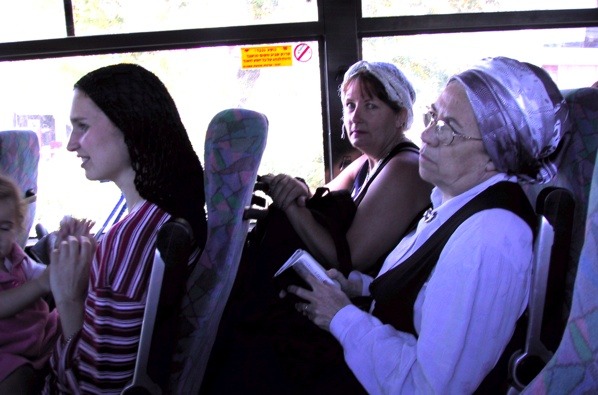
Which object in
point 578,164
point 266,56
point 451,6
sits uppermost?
point 451,6

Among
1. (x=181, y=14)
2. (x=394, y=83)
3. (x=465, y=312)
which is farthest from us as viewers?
(x=181, y=14)

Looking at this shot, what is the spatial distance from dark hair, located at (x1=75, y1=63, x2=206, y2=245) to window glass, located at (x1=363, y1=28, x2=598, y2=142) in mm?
1565

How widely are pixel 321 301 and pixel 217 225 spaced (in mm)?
407

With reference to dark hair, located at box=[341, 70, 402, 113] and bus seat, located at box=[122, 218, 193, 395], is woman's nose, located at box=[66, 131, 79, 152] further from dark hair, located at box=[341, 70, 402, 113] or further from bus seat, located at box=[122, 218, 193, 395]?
dark hair, located at box=[341, 70, 402, 113]

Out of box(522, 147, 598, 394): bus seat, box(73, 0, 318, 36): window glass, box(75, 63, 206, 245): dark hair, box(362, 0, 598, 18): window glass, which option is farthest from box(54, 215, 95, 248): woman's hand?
box(362, 0, 598, 18): window glass

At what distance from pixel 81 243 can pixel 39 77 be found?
1.67m

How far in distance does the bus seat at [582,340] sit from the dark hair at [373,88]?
165 centimetres

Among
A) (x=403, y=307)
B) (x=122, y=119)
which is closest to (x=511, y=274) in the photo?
(x=403, y=307)

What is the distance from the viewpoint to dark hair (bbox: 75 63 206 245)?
167cm

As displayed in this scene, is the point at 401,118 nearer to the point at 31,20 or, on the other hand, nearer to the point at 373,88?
the point at 373,88

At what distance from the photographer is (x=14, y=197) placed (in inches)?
75.1

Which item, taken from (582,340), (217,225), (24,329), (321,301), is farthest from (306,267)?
(24,329)

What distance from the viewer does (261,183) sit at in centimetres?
221

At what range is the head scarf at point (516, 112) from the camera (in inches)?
50.8
